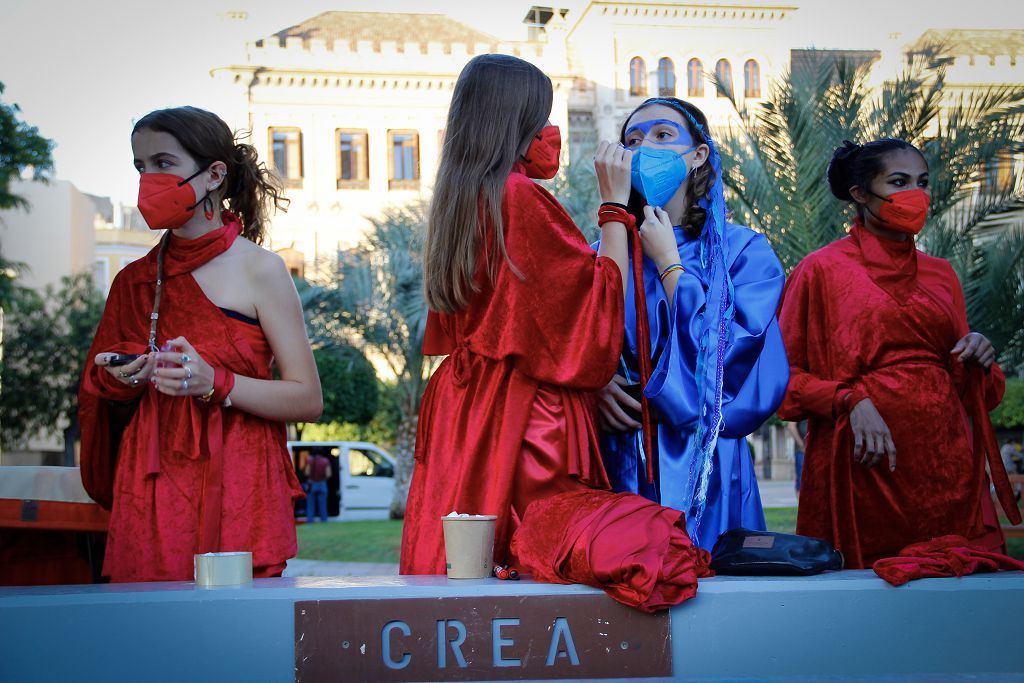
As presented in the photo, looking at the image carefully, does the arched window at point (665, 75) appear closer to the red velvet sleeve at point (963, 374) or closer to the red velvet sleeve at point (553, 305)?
the red velvet sleeve at point (963, 374)

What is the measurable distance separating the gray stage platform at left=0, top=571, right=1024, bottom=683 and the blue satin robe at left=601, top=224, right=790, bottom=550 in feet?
2.72

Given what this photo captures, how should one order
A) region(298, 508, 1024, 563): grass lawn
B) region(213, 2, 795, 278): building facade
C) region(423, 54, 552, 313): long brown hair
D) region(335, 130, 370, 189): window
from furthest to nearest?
region(335, 130, 370, 189): window → region(213, 2, 795, 278): building facade → region(298, 508, 1024, 563): grass lawn → region(423, 54, 552, 313): long brown hair

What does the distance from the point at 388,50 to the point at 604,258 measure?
139 ft

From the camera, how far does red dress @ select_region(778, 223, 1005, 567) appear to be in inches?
161

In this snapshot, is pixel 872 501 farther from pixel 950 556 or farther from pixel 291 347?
pixel 291 347

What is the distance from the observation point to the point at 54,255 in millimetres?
42938

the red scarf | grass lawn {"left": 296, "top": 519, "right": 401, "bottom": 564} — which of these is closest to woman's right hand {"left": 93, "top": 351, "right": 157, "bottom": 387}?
the red scarf

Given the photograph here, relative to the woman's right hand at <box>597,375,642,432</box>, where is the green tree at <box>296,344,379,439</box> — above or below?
below

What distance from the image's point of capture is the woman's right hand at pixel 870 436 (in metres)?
3.89

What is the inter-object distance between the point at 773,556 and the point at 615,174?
3.92 feet

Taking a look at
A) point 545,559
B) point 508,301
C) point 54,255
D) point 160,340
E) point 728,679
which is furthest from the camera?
point 54,255

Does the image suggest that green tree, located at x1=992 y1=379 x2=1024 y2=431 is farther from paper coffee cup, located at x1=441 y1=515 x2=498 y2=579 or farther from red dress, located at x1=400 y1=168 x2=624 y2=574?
paper coffee cup, located at x1=441 y1=515 x2=498 y2=579

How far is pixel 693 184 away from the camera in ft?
12.3

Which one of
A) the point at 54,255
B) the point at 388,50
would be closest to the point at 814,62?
the point at 388,50
